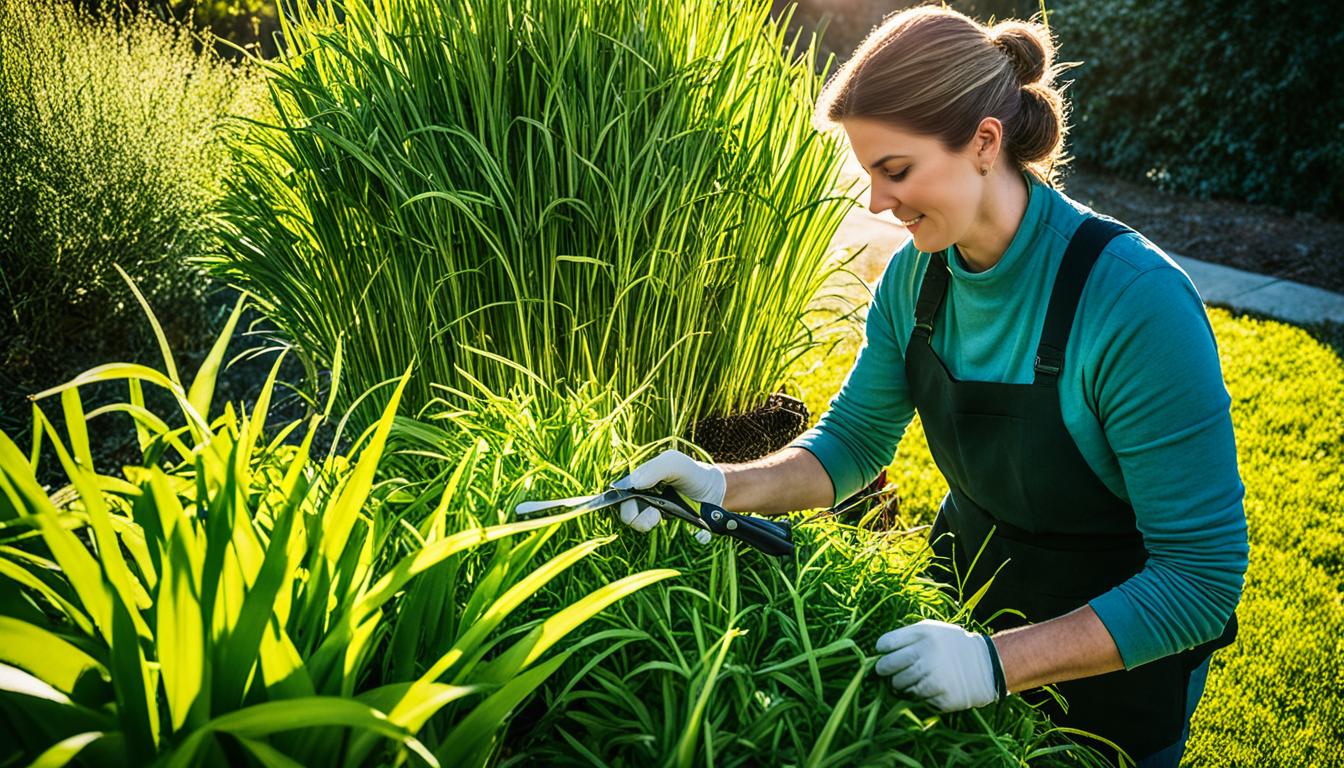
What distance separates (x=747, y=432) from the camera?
86.0 inches

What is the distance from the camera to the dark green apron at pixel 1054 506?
1411 millimetres

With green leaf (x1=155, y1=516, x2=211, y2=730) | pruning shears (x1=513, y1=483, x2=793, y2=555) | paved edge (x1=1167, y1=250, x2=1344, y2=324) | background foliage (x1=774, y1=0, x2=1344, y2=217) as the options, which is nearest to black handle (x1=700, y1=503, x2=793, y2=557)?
pruning shears (x1=513, y1=483, x2=793, y2=555)

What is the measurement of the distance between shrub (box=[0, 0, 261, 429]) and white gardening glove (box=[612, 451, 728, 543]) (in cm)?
211

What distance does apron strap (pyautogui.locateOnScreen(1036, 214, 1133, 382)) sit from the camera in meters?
1.37

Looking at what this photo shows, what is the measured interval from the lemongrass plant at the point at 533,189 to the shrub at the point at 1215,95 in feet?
16.5

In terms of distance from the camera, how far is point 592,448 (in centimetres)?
126

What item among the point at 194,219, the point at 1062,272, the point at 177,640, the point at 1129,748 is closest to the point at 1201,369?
the point at 1062,272

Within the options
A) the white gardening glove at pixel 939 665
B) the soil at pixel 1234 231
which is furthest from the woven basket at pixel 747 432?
the soil at pixel 1234 231

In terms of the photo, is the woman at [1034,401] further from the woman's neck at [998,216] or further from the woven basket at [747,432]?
the woven basket at [747,432]

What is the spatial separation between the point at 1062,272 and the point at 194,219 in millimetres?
3207

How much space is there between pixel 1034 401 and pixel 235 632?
120cm

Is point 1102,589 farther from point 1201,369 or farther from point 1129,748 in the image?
point 1201,369

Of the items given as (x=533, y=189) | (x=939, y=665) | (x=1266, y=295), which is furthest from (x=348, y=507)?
(x=1266, y=295)

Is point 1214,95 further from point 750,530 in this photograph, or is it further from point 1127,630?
point 750,530
